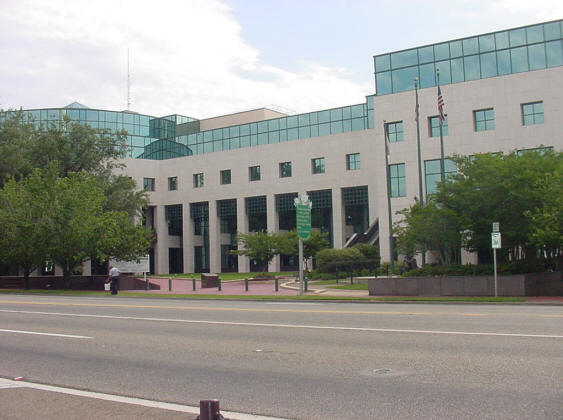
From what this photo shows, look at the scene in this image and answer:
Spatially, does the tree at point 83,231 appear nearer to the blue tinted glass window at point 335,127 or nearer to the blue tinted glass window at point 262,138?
the blue tinted glass window at point 335,127

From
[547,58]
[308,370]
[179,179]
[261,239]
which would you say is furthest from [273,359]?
[179,179]

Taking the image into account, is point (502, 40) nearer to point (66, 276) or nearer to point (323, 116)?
point (323, 116)

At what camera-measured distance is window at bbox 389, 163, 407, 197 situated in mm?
47719

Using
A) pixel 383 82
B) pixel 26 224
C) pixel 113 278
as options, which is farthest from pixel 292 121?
pixel 113 278

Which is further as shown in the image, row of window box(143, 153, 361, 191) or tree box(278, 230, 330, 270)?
row of window box(143, 153, 361, 191)

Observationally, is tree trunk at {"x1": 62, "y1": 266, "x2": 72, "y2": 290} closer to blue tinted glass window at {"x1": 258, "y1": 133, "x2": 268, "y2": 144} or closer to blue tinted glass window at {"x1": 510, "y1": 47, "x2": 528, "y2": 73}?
blue tinted glass window at {"x1": 510, "y1": 47, "x2": 528, "y2": 73}

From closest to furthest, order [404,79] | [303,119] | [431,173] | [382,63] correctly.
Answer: [431,173]
[404,79]
[382,63]
[303,119]

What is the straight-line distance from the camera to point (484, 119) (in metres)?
44.9

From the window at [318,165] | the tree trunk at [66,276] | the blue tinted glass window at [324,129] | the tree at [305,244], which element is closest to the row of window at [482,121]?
the tree at [305,244]

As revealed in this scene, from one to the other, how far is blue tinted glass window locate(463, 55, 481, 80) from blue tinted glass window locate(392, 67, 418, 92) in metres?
3.88

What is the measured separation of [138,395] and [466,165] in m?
22.3

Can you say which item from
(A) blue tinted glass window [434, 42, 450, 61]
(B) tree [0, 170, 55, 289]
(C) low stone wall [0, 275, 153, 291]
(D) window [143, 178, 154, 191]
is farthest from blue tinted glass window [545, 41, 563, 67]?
(D) window [143, 178, 154, 191]

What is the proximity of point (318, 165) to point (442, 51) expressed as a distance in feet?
56.9

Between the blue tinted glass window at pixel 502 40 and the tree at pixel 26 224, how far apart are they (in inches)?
1311
